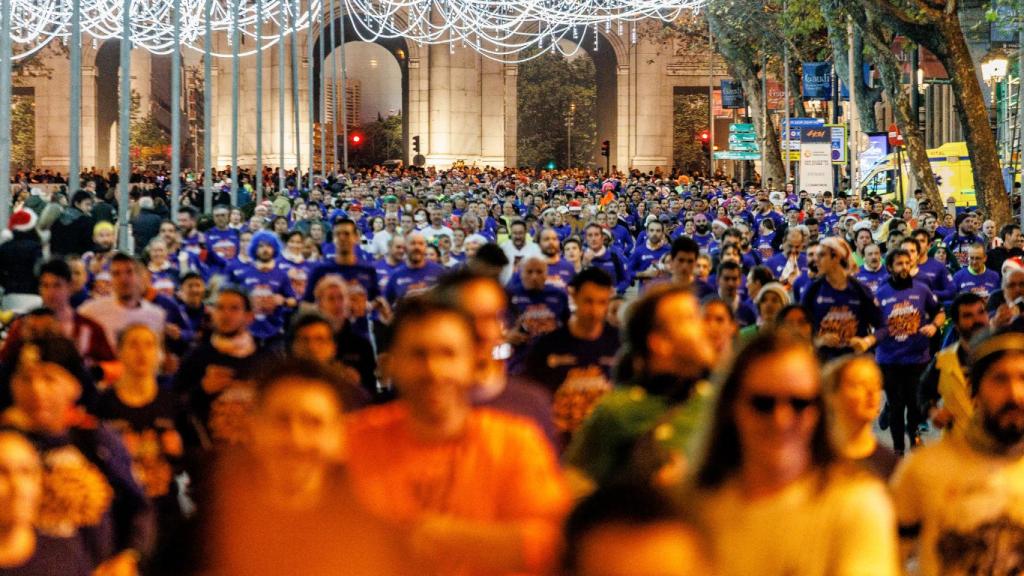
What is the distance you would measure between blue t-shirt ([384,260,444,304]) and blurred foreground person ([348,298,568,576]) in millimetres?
9514

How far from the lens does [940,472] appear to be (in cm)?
516

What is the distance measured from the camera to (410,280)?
1396 cm

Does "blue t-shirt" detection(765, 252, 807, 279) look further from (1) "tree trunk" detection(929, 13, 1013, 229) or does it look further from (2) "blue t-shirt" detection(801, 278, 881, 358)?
(1) "tree trunk" detection(929, 13, 1013, 229)

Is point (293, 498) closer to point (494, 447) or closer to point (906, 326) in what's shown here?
point (494, 447)

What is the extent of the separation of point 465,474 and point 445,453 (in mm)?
84

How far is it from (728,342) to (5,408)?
110 inches

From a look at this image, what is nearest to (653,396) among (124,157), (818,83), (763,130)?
(124,157)

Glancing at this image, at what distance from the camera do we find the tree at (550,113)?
10038 centimetres

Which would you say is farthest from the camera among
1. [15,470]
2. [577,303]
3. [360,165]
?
[360,165]

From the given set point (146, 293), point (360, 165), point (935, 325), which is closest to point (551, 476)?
point (146, 293)

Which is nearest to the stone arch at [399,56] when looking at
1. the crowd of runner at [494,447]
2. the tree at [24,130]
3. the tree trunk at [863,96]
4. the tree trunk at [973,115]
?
the tree at [24,130]

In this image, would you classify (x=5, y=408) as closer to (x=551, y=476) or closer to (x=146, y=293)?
(x=551, y=476)

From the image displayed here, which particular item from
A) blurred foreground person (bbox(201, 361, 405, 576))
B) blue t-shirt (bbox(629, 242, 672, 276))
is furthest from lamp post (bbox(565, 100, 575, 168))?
blurred foreground person (bbox(201, 361, 405, 576))

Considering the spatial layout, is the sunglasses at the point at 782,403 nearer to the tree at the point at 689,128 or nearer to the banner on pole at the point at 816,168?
the banner on pole at the point at 816,168
